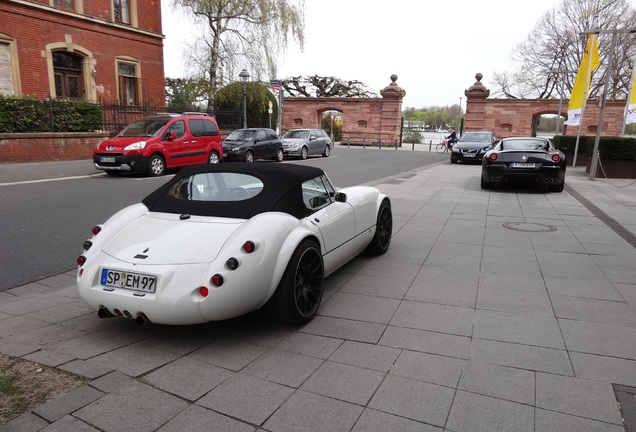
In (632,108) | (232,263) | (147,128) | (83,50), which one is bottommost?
(232,263)

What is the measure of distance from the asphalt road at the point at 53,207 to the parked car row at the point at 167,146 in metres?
0.49

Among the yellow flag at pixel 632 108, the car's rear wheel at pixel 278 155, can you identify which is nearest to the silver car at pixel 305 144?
the car's rear wheel at pixel 278 155

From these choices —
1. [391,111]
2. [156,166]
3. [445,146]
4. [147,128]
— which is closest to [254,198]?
[156,166]

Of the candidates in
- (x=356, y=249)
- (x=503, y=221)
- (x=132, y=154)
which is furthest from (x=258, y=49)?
(x=356, y=249)

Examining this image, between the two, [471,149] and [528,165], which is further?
[471,149]

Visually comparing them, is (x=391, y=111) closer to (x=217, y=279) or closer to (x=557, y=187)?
(x=557, y=187)

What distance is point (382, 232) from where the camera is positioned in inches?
228

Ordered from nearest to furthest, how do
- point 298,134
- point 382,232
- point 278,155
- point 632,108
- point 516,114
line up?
point 382,232, point 632,108, point 278,155, point 298,134, point 516,114

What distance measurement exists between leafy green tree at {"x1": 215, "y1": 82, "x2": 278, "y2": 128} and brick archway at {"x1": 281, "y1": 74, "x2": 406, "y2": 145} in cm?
904

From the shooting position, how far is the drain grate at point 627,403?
95.3 inches

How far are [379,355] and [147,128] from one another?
13128 mm

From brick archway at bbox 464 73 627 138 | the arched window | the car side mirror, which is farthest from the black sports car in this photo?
brick archway at bbox 464 73 627 138

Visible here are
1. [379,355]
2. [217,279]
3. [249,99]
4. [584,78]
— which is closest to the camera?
[217,279]

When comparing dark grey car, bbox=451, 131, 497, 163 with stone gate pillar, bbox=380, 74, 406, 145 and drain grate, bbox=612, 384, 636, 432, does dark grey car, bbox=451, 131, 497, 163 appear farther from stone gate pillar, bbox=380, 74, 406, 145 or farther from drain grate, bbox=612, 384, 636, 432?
drain grate, bbox=612, 384, 636, 432
